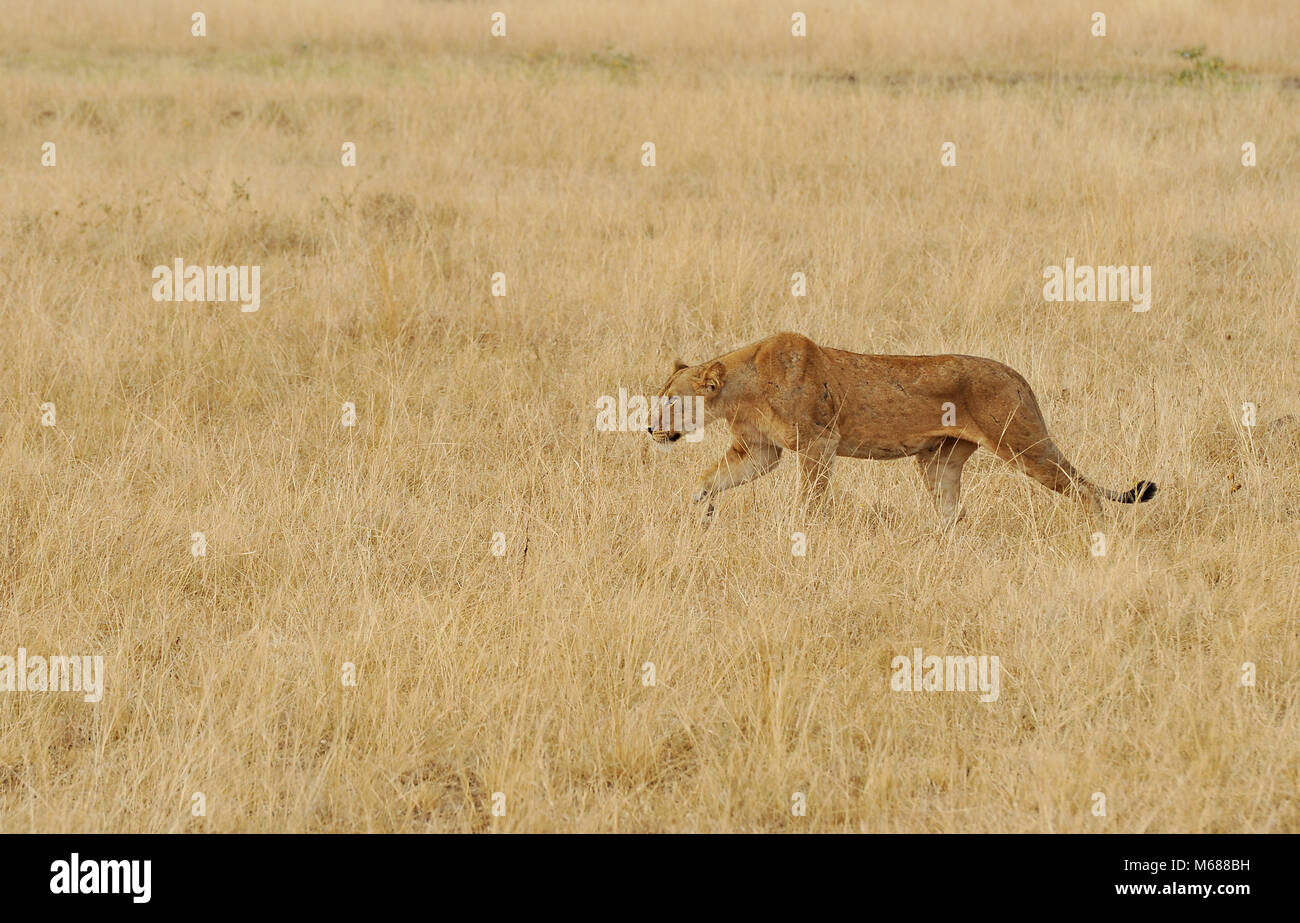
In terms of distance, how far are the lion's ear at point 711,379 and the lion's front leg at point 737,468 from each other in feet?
1.06

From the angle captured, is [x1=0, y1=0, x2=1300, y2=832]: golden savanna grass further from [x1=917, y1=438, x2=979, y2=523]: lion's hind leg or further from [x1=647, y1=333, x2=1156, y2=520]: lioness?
[x1=647, y1=333, x2=1156, y2=520]: lioness

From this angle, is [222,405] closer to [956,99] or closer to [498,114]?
[498,114]

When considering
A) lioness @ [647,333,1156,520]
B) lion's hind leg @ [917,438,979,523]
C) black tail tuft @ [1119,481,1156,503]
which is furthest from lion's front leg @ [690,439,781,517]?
black tail tuft @ [1119,481,1156,503]

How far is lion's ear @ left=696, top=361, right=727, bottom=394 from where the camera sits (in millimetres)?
5660

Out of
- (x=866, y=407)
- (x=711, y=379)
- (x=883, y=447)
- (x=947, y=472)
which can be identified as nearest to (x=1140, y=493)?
(x=947, y=472)

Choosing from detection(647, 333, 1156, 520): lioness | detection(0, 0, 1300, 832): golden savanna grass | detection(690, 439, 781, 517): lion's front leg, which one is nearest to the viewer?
detection(0, 0, 1300, 832): golden savanna grass

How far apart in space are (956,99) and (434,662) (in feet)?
37.6

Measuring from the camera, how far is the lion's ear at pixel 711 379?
5.66 m

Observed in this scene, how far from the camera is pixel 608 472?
6480mm

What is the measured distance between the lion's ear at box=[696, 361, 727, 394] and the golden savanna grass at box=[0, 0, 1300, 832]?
1.85ft

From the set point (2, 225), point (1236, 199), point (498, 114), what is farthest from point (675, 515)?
point (498, 114)

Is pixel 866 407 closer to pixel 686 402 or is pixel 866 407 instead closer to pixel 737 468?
pixel 737 468

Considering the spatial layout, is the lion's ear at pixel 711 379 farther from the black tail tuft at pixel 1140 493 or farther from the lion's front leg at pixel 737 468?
the black tail tuft at pixel 1140 493

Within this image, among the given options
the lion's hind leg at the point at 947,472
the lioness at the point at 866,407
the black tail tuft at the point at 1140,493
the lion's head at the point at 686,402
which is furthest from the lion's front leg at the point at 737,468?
Answer: the black tail tuft at the point at 1140,493
